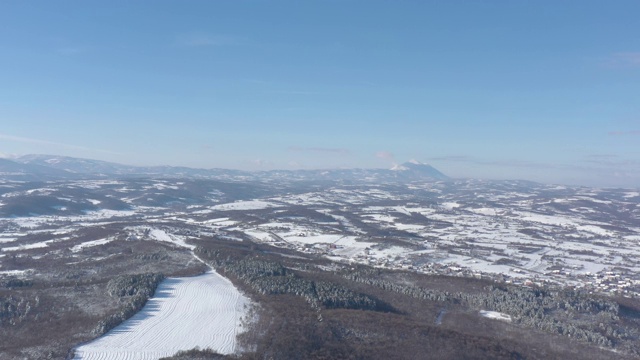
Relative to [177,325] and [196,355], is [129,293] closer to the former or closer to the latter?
[177,325]

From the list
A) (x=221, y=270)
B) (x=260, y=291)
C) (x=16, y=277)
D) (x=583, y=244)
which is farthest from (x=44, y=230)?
(x=583, y=244)

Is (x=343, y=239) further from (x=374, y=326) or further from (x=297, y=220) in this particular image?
(x=374, y=326)

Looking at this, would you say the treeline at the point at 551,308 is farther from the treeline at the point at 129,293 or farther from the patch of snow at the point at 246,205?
the patch of snow at the point at 246,205

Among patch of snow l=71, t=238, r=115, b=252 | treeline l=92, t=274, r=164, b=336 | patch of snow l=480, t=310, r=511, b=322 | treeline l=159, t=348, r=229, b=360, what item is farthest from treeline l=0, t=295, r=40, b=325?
patch of snow l=480, t=310, r=511, b=322

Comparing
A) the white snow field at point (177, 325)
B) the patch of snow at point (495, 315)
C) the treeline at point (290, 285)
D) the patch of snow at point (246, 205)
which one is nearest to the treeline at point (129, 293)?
the white snow field at point (177, 325)

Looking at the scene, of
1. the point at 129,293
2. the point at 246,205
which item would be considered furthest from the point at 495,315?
the point at 246,205
